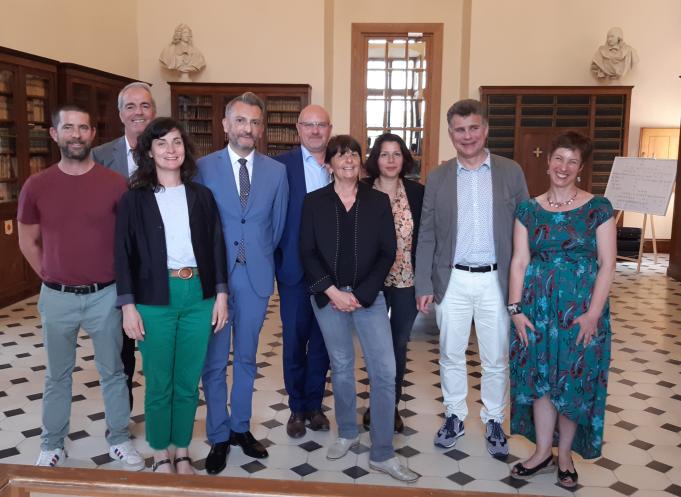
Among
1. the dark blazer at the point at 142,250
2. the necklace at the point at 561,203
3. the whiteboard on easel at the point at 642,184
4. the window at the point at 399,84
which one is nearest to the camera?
the dark blazer at the point at 142,250

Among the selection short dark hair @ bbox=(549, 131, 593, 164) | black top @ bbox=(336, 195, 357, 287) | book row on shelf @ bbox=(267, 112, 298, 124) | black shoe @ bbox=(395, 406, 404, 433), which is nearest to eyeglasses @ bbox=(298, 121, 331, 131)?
black top @ bbox=(336, 195, 357, 287)

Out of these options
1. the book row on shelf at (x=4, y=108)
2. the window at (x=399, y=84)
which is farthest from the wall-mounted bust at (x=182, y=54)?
the book row on shelf at (x=4, y=108)

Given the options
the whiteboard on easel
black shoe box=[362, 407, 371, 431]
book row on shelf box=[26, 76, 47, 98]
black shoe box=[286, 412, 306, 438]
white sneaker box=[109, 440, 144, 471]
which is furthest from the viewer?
the whiteboard on easel

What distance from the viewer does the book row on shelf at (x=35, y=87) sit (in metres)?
7.39

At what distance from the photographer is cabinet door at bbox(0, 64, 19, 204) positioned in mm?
6988

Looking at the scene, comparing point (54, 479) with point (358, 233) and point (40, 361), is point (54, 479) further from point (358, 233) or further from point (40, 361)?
point (40, 361)

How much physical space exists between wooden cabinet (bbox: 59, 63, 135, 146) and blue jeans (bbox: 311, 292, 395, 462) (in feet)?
20.9

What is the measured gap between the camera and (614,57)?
10281 millimetres

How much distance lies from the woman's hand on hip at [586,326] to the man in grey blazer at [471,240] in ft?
1.51

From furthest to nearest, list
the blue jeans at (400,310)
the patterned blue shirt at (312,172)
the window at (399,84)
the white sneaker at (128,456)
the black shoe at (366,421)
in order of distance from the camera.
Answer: the window at (399,84) → the black shoe at (366,421) → the patterned blue shirt at (312,172) → the blue jeans at (400,310) → the white sneaker at (128,456)

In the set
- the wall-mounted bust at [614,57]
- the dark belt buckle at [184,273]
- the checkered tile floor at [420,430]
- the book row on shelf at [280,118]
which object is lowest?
the checkered tile floor at [420,430]

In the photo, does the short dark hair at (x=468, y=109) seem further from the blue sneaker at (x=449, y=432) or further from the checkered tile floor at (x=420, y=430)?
the checkered tile floor at (x=420, y=430)

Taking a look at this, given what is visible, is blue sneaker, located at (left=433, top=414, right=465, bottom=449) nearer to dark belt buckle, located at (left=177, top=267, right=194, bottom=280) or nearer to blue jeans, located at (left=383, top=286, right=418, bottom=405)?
blue jeans, located at (left=383, top=286, right=418, bottom=405)

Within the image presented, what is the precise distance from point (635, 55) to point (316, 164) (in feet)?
29.2
